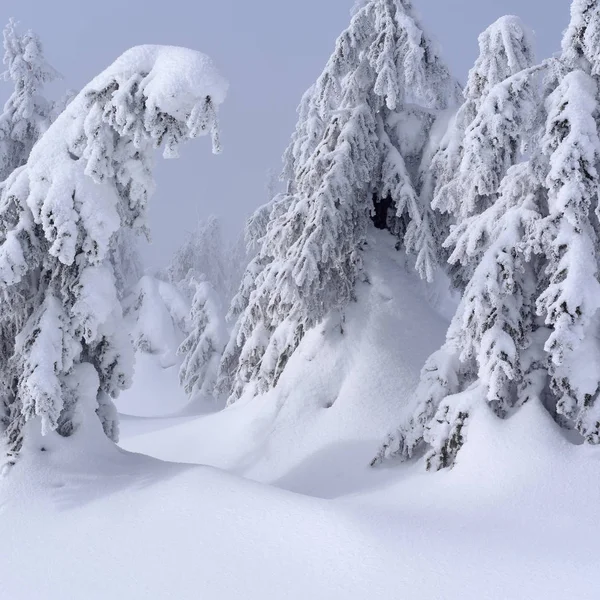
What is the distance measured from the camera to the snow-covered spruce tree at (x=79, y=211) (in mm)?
8117

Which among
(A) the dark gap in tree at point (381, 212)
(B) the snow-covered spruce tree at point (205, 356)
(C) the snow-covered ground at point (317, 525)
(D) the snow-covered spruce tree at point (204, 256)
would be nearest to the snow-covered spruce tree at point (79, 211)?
(C) the snow-covered ground at point (317, 525)

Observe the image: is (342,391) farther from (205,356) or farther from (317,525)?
(205,356)

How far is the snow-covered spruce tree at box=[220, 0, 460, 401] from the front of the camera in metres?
11.8

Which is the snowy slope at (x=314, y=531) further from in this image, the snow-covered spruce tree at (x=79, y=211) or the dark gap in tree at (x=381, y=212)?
the dark gap in tree at (x=381, y=212)

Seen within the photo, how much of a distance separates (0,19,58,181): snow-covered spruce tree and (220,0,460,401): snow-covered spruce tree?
12.4 m

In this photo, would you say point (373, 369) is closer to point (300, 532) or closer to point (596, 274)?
point (596, 274)

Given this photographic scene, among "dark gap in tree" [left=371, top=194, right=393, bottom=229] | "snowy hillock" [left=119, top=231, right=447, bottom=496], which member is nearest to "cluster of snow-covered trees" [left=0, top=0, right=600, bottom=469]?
"snowy hillock" [left=119, top=231, right=447, bottom=496]

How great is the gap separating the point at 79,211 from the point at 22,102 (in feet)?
50.3

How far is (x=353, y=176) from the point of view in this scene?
38.9 ft

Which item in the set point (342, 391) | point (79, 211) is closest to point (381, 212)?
point (342, 391)

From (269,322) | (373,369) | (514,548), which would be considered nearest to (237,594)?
(514,548)

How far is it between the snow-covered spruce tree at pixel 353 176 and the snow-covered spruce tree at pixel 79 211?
12.0ft

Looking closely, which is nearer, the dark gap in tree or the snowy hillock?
the snowy hillock

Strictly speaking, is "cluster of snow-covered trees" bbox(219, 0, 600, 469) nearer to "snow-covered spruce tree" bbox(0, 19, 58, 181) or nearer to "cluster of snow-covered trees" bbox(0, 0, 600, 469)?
"cluster of snow-covered trees" bbox(0, 0, 600, 469)
